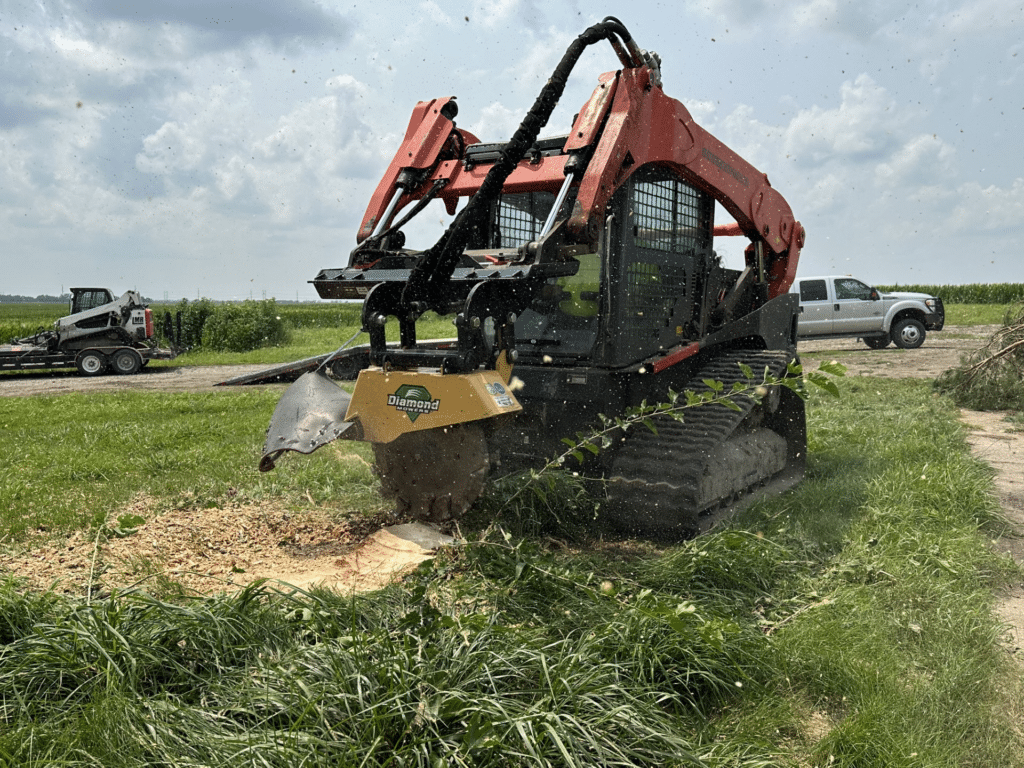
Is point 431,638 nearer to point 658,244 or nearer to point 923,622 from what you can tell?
point 923,622

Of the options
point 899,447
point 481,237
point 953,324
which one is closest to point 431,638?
point 481,237

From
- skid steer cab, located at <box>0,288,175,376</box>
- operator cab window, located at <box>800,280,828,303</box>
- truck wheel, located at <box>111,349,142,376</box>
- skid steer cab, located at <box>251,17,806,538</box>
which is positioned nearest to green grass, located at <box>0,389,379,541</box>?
skid steer cab, located at <box>251,17,806,538</box>

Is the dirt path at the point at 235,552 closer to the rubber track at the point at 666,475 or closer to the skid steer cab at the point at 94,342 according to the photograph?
the rubber track at the point at 666,475

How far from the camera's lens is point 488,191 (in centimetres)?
482

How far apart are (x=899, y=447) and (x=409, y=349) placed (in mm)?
4909

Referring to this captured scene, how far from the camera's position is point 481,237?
5.20 metres

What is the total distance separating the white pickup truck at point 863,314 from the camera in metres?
18.8

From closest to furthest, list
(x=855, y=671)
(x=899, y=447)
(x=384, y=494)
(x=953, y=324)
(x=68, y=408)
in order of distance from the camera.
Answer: (x=855, y=671) < (x=384, y=494) < (x=899, y=447) < (x=68, y=408) < (x=953, y=324)

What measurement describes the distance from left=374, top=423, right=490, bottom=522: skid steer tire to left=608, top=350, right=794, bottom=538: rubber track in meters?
0.83

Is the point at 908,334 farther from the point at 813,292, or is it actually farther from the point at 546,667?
the point at 546,667

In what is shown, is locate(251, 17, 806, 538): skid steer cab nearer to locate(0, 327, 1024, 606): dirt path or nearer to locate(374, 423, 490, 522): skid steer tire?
locate(374, 423, 490, 522): skid steer tire

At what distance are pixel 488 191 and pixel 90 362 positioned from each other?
1683 centimetres

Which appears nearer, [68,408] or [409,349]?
[409,349]

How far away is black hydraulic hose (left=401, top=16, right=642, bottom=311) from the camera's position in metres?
4.56
